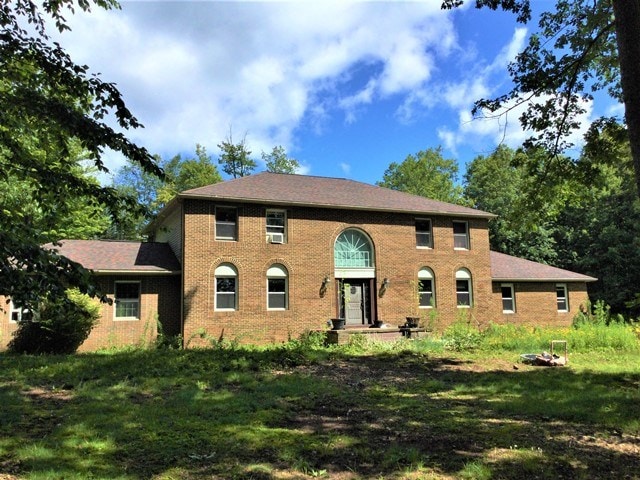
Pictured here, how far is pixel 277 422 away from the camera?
705 cm

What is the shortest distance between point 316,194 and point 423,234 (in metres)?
5.41

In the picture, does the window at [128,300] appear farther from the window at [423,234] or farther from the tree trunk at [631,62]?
the tree trunk at [631,62]

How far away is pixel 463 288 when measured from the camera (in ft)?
74.7

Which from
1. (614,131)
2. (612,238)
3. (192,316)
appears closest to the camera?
(614,131)

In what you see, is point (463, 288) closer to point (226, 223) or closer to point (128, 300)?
point (226, 223)

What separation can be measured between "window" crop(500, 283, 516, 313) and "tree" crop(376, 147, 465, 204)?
2067 cm

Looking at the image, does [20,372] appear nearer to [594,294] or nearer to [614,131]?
[614,131]

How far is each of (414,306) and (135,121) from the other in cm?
1688

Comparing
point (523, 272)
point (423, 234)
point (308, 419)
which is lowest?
point (308, 419)

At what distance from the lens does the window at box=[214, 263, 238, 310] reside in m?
18.3

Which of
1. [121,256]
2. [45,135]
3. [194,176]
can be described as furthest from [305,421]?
[194,176]

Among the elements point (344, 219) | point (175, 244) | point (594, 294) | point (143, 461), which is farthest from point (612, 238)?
point (143, 461)

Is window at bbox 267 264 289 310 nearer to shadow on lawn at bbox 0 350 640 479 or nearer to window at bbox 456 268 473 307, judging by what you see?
shadow on lawn at bbox 0 350 640 479

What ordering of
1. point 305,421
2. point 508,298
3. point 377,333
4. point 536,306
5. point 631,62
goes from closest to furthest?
point 631,62 → point 305,421 → point 377,333 → point 508,298 → point 536,306
